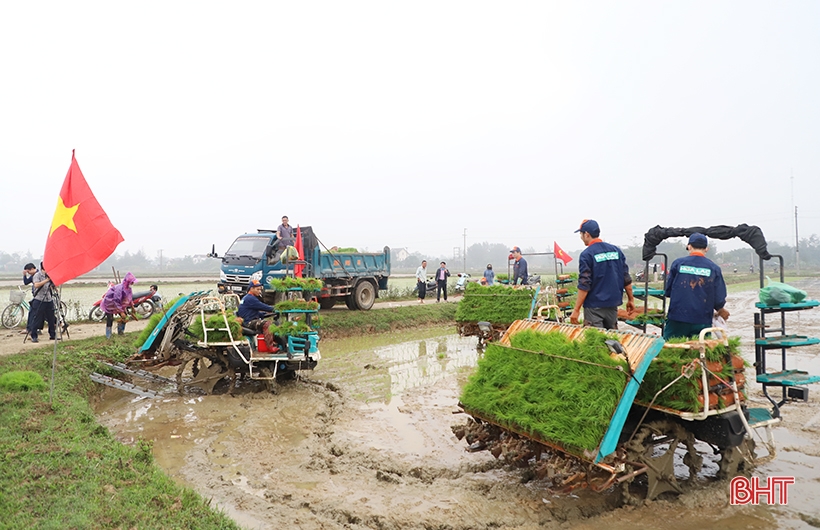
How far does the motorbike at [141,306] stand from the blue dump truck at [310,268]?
1855 millimetres

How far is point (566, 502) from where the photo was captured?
15.3 feet

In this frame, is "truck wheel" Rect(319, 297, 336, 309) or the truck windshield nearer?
the truck windshield

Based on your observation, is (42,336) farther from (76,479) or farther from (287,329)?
(76,479)

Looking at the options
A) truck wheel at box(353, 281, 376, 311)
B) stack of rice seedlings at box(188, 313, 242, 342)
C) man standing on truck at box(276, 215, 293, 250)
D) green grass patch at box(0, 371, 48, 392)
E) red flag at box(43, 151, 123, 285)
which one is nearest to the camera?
red flag at box(43, 151, 123, 285)

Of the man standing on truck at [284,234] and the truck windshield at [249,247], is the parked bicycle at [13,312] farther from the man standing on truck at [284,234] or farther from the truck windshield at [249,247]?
the man standing on truck at [284,234]

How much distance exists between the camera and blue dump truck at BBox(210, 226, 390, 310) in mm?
14672

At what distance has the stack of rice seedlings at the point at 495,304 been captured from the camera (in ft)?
36.6

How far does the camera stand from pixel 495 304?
1138 cm

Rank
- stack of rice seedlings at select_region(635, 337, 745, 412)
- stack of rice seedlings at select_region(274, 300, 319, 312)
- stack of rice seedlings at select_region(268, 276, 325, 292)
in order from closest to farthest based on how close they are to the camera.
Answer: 1. stack of rice seedlings at select_region(635, 337, 745, 412)
2. stack of rice seedlings at select_region(274, 300, 319, 312)
3. stack of rice seedlings at select_region(268, 276, 325, 292)

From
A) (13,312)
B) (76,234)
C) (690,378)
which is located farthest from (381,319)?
(690,378)

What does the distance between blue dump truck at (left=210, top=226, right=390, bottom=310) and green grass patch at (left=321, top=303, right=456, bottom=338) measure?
0.80 m

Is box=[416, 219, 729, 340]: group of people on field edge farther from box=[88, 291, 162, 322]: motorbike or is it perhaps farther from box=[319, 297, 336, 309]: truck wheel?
box=[88, 291, 162, 322]: motorbike

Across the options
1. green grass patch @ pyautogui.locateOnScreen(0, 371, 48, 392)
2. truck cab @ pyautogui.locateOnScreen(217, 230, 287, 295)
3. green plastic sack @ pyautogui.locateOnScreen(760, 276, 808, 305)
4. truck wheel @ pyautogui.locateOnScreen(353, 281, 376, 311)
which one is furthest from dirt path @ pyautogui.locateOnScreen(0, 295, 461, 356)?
green plastic sack @ pyautogui.locateOnScreen(760, 276, 808, 305)

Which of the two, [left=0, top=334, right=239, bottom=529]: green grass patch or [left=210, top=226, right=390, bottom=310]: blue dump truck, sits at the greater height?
[left=210, top=226, right=390, bottom=310]: blue dump truck
